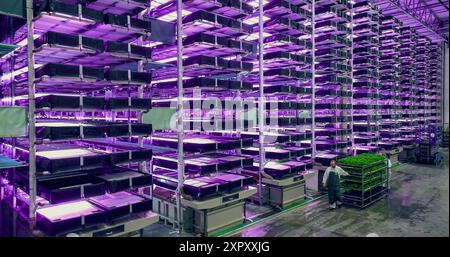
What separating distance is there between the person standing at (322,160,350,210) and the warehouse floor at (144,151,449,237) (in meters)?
0.28

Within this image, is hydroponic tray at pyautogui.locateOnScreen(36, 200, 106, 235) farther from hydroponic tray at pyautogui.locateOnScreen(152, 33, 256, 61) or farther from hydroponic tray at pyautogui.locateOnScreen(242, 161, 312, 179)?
hydroponic tray at pyautogui.locateOnScreen(242, 161, 312, 179)

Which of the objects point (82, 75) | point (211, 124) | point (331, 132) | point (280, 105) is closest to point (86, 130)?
point (82, 75)

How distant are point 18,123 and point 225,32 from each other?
5194mm

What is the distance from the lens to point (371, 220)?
28.5 feet

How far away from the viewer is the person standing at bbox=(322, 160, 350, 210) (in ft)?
31.2

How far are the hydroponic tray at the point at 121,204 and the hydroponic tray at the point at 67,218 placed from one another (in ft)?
0.43

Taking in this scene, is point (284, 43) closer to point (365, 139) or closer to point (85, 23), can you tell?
point (85, 23)

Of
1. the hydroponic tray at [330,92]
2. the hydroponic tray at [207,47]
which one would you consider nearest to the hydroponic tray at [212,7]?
the hydroponic tray at [207,47]

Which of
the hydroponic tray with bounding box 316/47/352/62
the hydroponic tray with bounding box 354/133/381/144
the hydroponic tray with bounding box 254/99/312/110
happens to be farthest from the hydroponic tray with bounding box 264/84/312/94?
the hydroponic tray with bounding box 354/133/381/144

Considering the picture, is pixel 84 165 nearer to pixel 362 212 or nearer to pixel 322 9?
pixel 362 212

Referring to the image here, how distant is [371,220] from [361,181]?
1.33m

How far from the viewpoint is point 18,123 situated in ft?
17.3

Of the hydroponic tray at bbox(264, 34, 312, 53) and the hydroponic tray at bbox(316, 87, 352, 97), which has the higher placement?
the hydroponic tray at bbox(264, 34, 312, 53)
